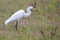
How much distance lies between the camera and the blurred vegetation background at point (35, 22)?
26.1 feet

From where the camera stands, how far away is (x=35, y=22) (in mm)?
9211

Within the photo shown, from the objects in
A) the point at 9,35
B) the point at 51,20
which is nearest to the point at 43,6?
the point at 51,20

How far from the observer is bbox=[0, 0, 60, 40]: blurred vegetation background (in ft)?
26.1

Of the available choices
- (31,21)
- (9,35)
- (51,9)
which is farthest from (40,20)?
(9,35)

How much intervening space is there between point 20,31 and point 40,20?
1309 mm

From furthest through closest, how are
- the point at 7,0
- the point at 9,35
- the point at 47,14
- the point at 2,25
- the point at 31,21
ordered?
1. the point at 7,0
2. the point at 47,14
3. the point at 31,21
4. the point at 2,25
5. the point at 9,35

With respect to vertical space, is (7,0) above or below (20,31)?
above

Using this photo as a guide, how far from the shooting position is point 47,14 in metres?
10.2

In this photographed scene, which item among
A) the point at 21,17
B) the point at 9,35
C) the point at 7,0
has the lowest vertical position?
the point at 9,35

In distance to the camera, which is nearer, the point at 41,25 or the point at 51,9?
the point at 41,25

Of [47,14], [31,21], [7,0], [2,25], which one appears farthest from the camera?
[7,0]

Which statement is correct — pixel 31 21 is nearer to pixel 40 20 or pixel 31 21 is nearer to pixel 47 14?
pixel 40 20

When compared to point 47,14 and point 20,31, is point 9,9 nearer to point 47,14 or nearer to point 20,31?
point 47,14

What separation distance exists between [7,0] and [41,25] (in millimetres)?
2574
